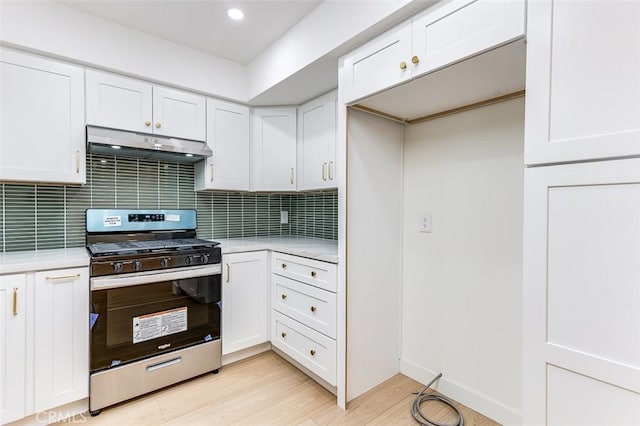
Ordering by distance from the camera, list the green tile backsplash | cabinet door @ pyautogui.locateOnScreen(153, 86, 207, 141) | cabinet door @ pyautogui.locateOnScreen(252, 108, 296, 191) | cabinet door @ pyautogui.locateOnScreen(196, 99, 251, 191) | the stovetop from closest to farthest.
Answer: the stovetop → the green tile backsplash → cabinet door @ pyautogui.locateOnScreen(153, 86, 207, 141) → cabinet door @ pyautogui.locateOnScreen(196, 99, 251, 191) → cabinet door @ pyautogui.locateOnScreen(252, 108, 296, 191)

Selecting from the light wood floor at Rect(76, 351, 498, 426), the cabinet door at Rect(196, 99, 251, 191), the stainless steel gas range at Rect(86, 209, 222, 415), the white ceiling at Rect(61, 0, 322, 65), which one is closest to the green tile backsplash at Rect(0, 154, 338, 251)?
the stainless steel gas range at Rect(86, 209, 222, 415)

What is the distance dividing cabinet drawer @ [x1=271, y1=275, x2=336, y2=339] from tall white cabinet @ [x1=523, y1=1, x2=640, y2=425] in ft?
3.53

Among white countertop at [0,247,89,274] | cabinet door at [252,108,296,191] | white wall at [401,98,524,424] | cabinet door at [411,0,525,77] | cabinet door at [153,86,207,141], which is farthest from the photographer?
cabinet door at [252,108,296,191]

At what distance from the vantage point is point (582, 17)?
92 cm

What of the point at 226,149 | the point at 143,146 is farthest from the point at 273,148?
the point at 143,146

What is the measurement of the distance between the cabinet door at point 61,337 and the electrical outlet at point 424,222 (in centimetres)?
212

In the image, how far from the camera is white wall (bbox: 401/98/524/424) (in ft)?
5.42

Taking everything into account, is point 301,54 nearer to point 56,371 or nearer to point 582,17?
point 582,17

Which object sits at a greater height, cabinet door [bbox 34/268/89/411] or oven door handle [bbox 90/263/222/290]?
oven door handle [bbox 90/263/222/290]

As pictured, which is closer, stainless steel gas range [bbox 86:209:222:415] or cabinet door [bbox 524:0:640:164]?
cabinet door [bbox 524:0:640:164]

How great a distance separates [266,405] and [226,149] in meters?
1.96

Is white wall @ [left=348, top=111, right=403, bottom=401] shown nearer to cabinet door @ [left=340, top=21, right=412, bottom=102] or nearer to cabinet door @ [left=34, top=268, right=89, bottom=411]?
cabinet door @ [left=340, top=21, right=412, bottom=102]

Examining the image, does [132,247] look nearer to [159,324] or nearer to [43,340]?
[159,324]

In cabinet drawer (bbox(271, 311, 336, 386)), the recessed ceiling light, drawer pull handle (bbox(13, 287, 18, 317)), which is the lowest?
cabinet drawer (bbox(271, 311, 336, 386))
